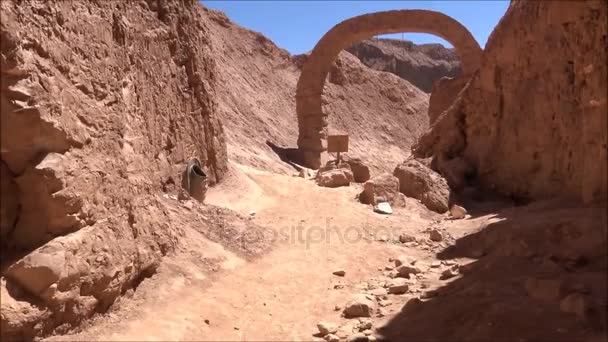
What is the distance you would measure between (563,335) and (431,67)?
120 feet

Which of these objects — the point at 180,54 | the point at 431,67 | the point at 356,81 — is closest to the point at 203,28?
the point at 180,54

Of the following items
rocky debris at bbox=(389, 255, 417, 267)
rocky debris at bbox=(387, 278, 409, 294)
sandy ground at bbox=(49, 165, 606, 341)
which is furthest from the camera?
rocky debris at bbox=(389, 255, 417, 267)

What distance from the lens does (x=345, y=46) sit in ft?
55.4

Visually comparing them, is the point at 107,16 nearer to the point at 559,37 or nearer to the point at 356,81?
the point at 559,37

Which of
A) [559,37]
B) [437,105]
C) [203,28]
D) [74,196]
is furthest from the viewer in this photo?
[437,105]

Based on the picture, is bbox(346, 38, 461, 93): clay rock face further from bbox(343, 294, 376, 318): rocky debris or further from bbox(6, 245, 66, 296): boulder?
bbox(6, 245, 66, 296): boulder

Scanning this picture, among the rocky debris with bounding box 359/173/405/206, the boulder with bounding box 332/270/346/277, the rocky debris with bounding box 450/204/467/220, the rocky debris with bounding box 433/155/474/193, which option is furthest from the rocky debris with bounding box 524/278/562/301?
the rocky debris with bounding box 433/155/474/193

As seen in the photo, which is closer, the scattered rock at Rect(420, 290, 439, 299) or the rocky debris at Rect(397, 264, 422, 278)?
the scattered rock at Rect(420, 290, 439, 299)

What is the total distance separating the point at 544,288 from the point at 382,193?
204 inches

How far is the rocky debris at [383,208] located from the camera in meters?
8.37

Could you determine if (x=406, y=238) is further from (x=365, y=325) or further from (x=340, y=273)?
(x=365, y=325)

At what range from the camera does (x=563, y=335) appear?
10.1ft

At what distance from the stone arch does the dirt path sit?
27.5ft

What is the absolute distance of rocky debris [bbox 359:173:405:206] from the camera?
8.73m
